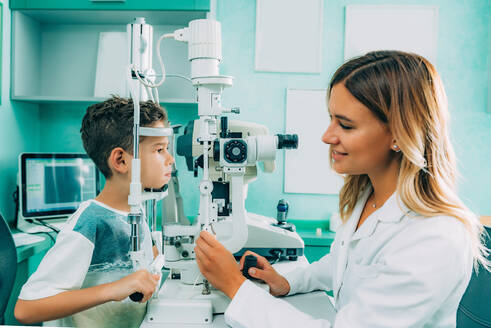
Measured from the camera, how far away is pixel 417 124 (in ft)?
2.52

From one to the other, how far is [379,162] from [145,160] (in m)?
0.62

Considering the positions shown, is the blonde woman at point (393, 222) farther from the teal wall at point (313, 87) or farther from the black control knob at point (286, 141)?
the teal wall at point (313, 87)

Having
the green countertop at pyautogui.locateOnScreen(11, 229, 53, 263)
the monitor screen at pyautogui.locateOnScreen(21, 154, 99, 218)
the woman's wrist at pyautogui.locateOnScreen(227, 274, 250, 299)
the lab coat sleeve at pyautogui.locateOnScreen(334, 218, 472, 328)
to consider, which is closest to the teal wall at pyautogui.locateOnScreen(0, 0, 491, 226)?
the monitor screen at pyautogui.locateOnScreen(21, 154, 99, 218)

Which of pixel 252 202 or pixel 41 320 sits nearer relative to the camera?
pixel 41 320

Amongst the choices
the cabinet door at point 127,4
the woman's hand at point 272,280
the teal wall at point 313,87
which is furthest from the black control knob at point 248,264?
the cabinet door at point 127,4

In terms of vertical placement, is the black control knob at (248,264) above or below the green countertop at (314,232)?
above

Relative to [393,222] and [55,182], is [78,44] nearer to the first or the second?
[55,182]

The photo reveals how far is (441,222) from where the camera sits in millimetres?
724

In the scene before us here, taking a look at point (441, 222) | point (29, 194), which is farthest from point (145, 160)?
point (29, 194)

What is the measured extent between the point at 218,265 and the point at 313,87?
4.98ft

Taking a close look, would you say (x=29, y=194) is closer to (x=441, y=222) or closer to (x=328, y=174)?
(x=328, y=174)

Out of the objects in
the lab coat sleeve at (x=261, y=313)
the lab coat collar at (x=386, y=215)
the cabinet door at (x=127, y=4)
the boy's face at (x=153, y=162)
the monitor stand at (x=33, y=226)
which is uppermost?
the cabinet door at (x=127, y=4)

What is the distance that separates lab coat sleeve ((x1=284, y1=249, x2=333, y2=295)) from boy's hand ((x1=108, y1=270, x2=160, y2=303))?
407 mm

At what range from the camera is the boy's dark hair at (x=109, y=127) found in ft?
3.42
